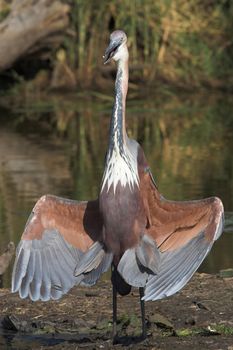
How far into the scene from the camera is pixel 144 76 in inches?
804

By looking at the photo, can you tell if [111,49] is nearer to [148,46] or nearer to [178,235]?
[178,235]

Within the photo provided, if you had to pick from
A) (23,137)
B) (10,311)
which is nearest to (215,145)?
(23,137)

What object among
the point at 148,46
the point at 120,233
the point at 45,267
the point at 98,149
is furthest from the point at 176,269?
the point at 148,46

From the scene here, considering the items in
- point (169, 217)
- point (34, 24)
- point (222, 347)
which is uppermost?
point (34, 24)

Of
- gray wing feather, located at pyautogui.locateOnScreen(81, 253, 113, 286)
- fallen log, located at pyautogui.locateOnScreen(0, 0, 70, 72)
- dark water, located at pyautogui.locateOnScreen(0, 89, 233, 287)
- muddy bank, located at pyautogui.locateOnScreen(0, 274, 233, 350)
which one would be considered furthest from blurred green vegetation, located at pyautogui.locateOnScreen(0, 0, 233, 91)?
gray wing feather, located at pyautogui.locateOnScreen(81, 253, 113, 286)

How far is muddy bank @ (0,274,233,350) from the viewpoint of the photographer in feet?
22.3

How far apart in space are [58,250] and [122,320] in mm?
638

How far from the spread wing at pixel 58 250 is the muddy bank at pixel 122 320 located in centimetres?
36

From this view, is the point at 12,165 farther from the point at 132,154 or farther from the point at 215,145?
the point at 132,154

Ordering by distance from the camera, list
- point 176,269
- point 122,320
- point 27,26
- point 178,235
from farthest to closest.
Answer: point 27,26, point 122,320, point 178,235, point 176,269

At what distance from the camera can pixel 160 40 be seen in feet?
67.2

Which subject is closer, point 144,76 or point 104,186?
point 104,186

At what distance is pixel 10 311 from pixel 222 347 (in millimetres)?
1591

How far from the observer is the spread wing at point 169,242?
6.70m
